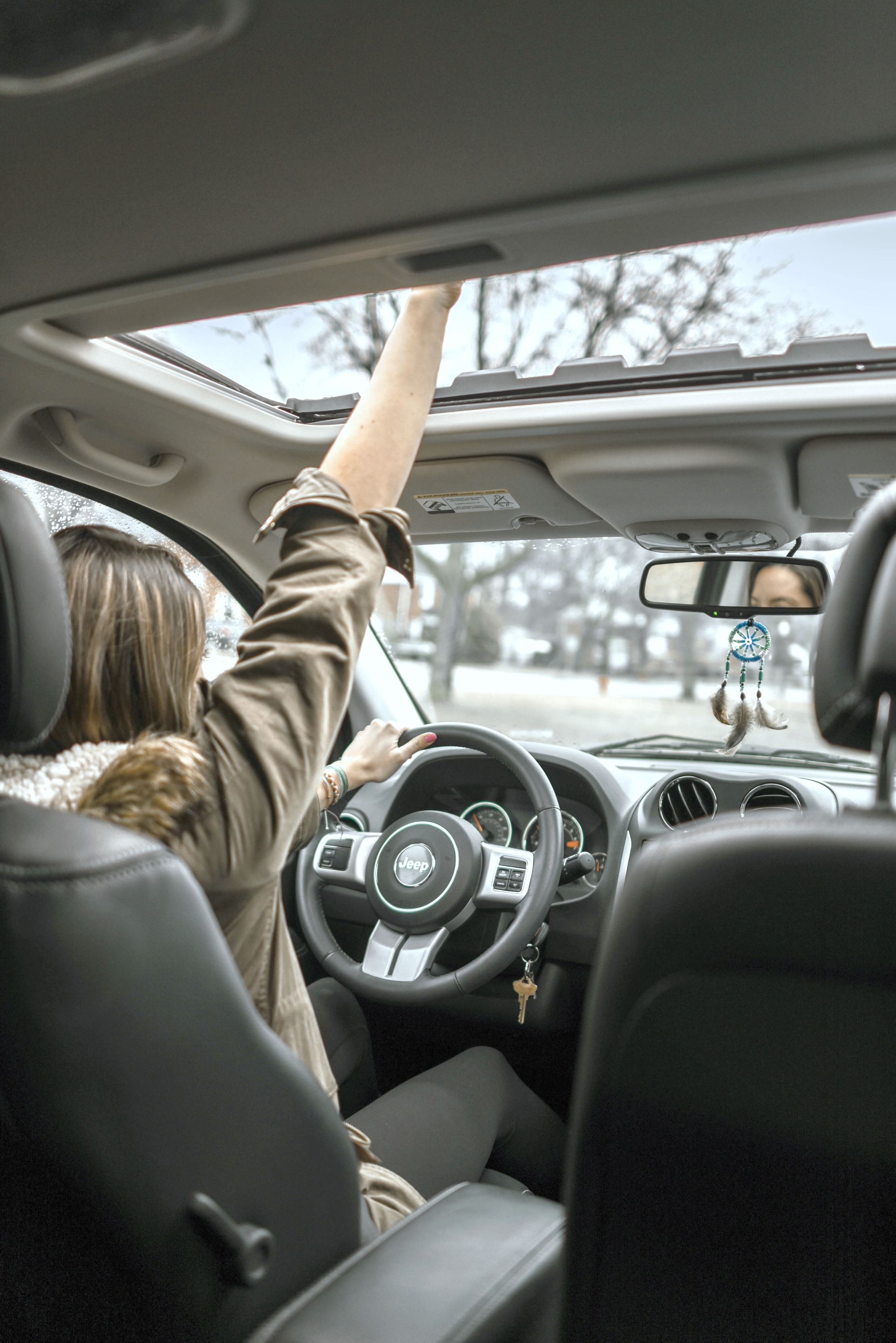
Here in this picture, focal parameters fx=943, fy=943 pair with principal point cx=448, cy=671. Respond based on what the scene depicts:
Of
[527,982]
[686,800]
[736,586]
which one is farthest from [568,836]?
[736,586]

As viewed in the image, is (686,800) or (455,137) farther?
(686,800)

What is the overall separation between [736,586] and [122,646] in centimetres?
167

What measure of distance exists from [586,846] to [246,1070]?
6.18 feet

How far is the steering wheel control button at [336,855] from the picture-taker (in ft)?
9.04

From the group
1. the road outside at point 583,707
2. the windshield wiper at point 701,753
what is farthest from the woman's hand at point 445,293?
the windshield wiper at point 701,753

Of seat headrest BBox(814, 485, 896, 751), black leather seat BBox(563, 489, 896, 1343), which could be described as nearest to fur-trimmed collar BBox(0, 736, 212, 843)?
black leather seat BBox(563, 489, 896, 1343)

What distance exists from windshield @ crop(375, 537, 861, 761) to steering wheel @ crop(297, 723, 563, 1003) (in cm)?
32

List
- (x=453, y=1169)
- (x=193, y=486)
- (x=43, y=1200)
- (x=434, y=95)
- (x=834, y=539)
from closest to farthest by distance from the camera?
(x=43, y=1200)
(x=434, y=95)
(x=453, y=1169)
(x=834, y=539)
(x=193, y=486)

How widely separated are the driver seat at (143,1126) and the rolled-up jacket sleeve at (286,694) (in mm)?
111

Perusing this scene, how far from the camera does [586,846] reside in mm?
2830

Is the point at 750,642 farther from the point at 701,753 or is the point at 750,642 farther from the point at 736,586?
the point at 701,753

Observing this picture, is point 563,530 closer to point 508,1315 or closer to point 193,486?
point 193,486

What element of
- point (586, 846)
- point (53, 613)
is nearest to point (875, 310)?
point (586, 846)

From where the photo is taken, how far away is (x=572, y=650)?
1031 cm
